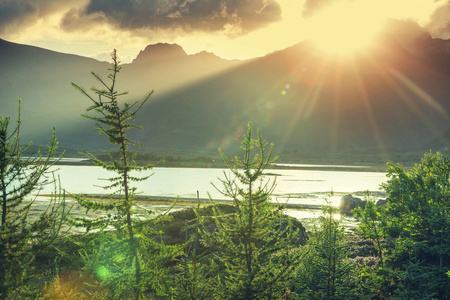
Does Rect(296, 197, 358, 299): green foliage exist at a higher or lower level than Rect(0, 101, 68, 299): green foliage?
lower

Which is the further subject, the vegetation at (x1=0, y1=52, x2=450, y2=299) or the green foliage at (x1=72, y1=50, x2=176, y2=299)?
the green foliage at (x1=72, y1=50, x2=176, y2=299)

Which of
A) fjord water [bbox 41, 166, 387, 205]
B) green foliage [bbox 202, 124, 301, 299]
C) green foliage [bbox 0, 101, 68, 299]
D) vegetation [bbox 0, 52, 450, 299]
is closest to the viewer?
green foliage [bbox 0, 101, 68, 299]

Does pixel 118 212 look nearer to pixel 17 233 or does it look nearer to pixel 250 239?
pixel 17 233

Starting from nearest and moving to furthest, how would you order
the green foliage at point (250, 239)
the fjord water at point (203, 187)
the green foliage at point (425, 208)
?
the green foliage at point (250, 239), the green foliage at point (425, 208), the fjord water at point (203, 187)

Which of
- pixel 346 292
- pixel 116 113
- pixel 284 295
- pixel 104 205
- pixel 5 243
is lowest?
pixel 284 295

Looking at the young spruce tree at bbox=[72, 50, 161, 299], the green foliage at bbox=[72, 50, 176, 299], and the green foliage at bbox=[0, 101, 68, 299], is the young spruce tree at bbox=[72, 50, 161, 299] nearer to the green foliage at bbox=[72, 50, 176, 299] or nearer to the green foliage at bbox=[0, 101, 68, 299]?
the green foliage at bbox=[72, 50, 176, 299]

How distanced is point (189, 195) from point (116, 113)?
141 ft

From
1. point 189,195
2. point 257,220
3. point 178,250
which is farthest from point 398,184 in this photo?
point 189,195

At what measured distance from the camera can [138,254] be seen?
321 inches

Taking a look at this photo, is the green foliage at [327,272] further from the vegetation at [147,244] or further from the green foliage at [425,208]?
the green foliage at [425,208]

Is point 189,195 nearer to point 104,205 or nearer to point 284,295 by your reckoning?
point 284,295

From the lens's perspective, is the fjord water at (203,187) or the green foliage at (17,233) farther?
the fjord water at (203,187)

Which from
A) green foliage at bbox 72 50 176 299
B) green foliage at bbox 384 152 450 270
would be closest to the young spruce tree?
green foliage at bbox 72 50 176 299

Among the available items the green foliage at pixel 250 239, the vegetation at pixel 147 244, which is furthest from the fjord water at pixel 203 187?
the green foliage at pixel 250 239
